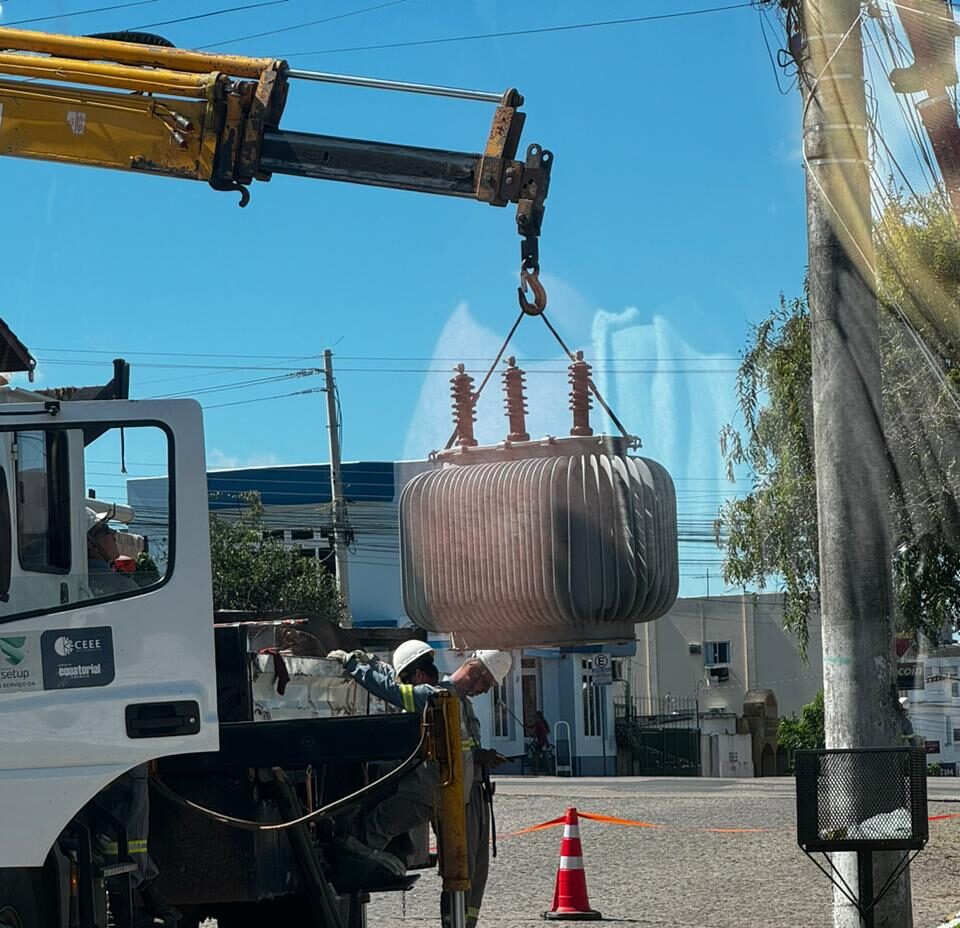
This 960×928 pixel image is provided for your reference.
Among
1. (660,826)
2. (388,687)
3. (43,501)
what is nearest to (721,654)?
(660,826)

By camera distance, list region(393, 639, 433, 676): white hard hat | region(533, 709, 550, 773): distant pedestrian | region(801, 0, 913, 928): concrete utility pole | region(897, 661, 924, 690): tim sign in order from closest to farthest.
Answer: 1. region(393, 639, 433, 676): white hard hat
2. region(801, 0, 913, 928): concrete utility pole
3. region(897, 661, 924, 690): tim sign
4. region(533, 709, 550, 773): distant pedestrian

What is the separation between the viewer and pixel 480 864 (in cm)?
838

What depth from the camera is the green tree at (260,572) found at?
3033cm

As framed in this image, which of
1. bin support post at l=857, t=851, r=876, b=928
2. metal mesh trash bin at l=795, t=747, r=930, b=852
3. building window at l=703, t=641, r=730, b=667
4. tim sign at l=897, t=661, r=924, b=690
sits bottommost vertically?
building window at l=703, t=641, r=730, b=667

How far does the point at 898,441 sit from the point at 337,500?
2057 centimetres

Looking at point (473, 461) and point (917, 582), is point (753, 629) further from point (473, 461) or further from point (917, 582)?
point (473, 461)

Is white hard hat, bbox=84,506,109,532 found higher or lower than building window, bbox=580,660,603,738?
higher

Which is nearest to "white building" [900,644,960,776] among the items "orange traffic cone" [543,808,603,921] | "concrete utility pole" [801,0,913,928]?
"orange traffic cone" [543,808,603,921]

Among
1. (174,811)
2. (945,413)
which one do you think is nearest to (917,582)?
(945,413)

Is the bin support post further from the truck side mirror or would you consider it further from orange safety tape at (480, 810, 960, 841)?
orange safety tape at (480, 810, 960, 841)

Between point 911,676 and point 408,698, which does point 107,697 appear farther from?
point 911,676

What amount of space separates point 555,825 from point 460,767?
11659 millimetres

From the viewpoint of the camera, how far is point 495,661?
8078 mm

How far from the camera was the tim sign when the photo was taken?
42044mm
